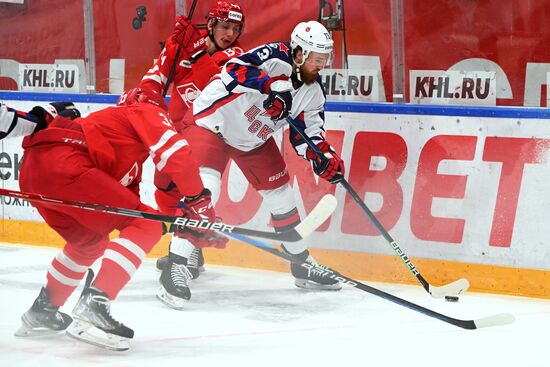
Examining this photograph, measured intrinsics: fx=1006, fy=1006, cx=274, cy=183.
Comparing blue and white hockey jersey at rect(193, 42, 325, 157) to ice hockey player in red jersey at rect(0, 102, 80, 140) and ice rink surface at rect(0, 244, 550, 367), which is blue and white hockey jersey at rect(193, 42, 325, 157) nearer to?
ice rink surface at rect(0, 244, 550, 367)

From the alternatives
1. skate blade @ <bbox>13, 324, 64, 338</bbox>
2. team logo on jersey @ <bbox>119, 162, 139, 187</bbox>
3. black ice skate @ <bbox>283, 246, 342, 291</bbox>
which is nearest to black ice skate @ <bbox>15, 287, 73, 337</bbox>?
skate blade @ <bbox>13, 324, 64, 338</bbox>

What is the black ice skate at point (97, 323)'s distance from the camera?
3.30m

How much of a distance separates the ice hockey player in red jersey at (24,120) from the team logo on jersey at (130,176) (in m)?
0.27

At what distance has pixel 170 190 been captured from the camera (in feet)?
15.7

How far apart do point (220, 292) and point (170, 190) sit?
557mm

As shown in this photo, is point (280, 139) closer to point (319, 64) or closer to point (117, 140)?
point (319, 64)

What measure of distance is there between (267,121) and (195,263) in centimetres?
83

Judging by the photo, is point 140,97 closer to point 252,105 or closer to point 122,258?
point 252,105

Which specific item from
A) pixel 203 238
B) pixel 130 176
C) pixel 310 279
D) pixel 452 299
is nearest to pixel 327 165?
pixel 310 279

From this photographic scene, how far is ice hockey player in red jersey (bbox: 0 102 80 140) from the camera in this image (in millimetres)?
3277

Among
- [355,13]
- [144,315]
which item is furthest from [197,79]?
[144,315]

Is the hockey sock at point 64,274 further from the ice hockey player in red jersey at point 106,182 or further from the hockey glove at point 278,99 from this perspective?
the hockey glove at point 278,99

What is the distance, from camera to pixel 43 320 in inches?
141

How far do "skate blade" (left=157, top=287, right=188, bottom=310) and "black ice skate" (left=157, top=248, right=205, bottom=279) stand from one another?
488 millimetres
